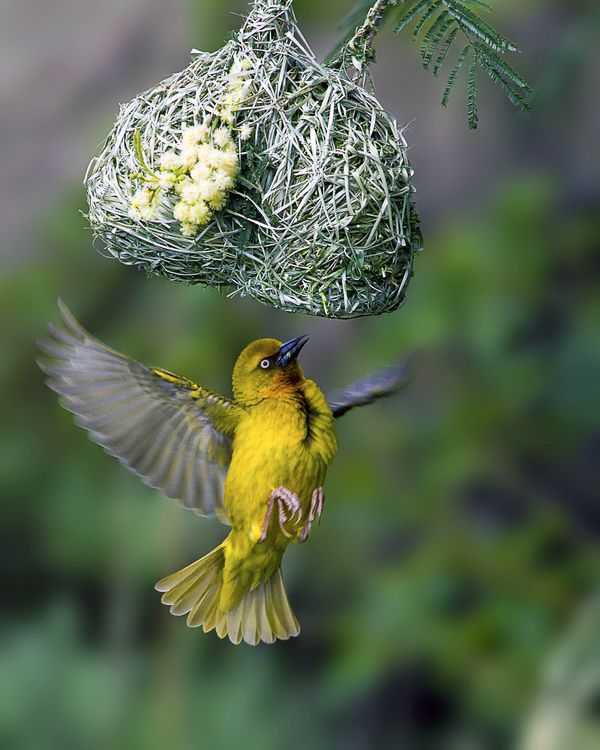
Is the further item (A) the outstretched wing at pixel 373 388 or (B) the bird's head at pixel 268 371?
(A) the outstretched wing at pixel 373 388

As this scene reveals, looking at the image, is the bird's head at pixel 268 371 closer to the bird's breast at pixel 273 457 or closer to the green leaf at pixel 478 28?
the bird's breast at pixel 273 457

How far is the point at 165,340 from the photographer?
3.85 m

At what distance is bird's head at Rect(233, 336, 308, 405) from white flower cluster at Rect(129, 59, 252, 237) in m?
0.26

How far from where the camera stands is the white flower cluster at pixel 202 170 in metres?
1.70

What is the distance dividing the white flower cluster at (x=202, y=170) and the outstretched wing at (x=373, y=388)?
492 mm

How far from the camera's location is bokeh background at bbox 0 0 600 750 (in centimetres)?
364

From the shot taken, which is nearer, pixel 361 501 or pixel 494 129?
pixel 361 501

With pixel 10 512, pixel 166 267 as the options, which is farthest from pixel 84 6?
pixel 166 267

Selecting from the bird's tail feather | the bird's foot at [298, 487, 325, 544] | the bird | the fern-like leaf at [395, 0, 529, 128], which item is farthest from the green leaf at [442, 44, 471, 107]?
the bird's tail feather

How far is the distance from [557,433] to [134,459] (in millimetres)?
2181

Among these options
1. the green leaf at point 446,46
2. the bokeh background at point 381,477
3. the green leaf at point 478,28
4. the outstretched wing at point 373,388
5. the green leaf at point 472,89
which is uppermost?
the green leaf at point 478,28

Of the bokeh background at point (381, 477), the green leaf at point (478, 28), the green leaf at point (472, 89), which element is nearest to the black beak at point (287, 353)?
the green leaf at point (472, 89)

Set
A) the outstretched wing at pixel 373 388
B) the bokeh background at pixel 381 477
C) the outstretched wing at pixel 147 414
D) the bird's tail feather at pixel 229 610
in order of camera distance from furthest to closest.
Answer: the bokeh background at pixel 381 477, the bird's tail feather at pixel 229 610, the outstretched wing at pixel 373 388, the outstretched wing at pixel 147 414

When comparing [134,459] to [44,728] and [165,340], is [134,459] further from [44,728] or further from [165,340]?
[44,728]
